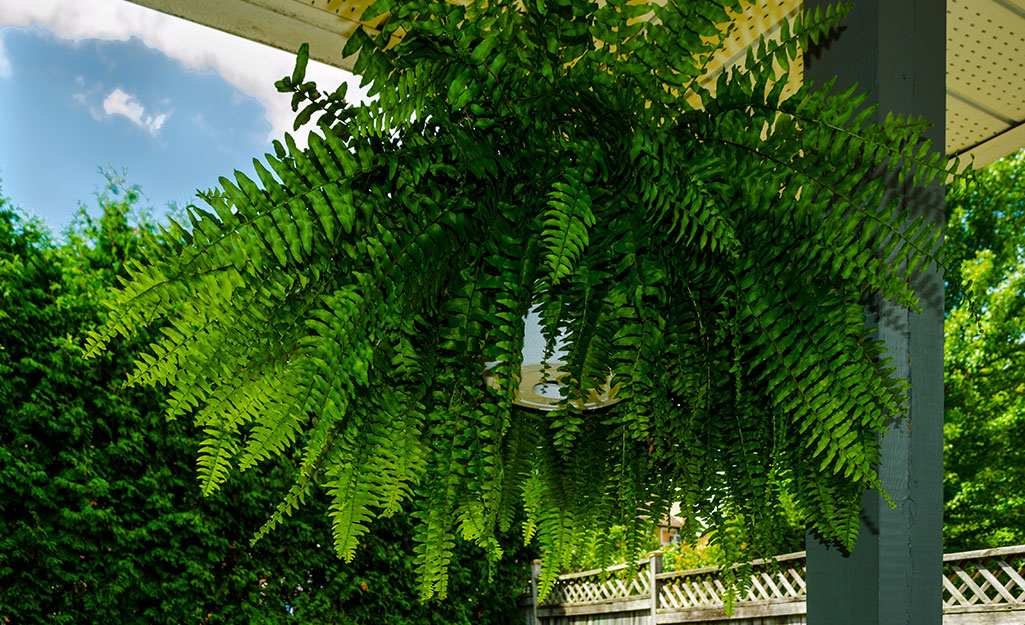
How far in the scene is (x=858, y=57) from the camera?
77cm

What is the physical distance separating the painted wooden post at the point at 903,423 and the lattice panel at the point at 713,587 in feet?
14.9

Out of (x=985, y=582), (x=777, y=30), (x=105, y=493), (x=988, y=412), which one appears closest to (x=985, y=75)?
(x=777, y=30)

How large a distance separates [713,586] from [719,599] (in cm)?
85

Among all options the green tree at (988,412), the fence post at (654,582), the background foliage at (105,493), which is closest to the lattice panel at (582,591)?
the fence post at (654,582)

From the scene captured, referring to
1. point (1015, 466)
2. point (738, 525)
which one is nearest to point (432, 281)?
point (738, 525)

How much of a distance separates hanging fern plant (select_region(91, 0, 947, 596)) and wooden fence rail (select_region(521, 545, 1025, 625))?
157 inches

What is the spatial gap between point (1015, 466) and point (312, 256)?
316 inches

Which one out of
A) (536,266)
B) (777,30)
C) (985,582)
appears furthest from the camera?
(985,582)

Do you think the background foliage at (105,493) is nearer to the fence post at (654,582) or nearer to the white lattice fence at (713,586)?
the fence post at (654,582)

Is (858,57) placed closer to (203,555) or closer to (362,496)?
(362,496)

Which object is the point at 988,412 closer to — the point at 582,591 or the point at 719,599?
the point at 719,599

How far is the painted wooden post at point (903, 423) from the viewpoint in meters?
0.68

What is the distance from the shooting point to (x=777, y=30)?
65.8 inches

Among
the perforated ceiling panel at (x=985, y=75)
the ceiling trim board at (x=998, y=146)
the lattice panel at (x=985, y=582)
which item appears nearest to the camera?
the perforated ceiling panel at (x=985, y=75)
